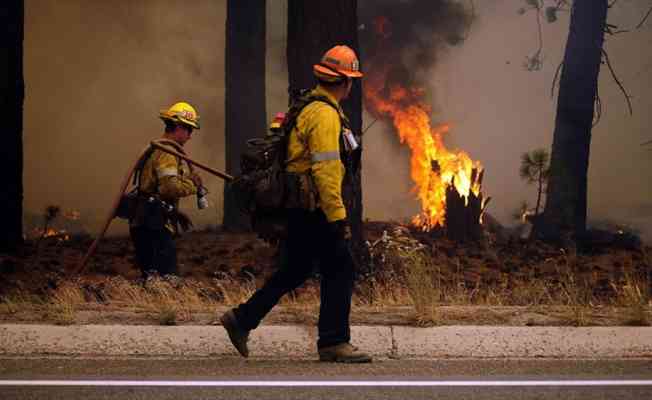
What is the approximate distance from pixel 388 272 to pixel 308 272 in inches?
159

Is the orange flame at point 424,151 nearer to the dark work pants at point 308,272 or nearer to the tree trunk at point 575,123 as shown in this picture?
the tree trunk at point 575,123

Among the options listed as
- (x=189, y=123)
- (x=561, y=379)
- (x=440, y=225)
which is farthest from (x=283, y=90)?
(x=561, y=379)

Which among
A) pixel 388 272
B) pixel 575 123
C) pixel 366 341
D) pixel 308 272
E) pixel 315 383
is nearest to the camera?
pixel 315 383

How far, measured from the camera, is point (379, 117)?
1523cm

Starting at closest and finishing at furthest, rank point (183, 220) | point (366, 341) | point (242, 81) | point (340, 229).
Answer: point (340, 229) < point (366, 341) < point (183, 220) < point (242, 81)

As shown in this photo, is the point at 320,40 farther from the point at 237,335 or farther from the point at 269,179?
the point at 237,335

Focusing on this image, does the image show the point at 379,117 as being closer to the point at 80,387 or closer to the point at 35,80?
the point at 35,80

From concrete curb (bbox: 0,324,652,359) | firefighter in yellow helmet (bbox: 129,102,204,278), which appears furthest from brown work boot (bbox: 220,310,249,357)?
firefighter in yellow helmet (bbox: 129,102,204,278)

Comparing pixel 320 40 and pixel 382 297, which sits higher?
pixel 320 40

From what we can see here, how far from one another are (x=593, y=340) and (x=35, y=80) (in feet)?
30.7

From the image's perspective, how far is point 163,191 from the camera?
9.76 m

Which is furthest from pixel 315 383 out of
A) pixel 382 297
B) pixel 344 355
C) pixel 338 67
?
pixel 382 297

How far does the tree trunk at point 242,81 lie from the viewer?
15742 mm

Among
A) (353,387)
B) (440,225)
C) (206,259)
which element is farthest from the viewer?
(440,225)
